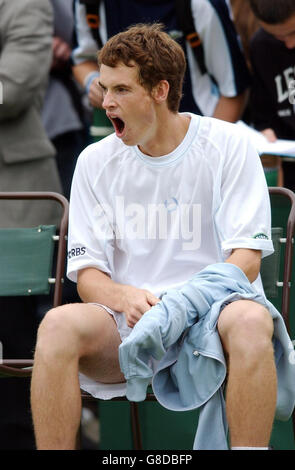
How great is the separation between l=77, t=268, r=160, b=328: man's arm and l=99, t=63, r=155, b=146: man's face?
0.50m

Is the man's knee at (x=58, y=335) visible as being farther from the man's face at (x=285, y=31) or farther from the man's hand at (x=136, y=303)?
the man's face at (x=285, y=31)

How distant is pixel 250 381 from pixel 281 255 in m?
1.13

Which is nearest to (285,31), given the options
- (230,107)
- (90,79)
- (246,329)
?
(230,107)

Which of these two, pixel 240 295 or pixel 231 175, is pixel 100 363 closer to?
pixel 240 295

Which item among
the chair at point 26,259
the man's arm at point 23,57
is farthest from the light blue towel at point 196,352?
the man's arm at point 23,57

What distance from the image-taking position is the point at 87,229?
3.73 m

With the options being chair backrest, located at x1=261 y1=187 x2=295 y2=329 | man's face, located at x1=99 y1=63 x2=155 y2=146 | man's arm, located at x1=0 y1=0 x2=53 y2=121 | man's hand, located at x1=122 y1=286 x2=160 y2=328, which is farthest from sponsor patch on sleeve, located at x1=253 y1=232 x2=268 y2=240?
man's arm, located at x1=0 y1=0 x2=53 y2=121

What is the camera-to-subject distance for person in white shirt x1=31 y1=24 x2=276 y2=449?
11.5 feet

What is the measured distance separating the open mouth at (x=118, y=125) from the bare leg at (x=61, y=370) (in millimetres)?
641

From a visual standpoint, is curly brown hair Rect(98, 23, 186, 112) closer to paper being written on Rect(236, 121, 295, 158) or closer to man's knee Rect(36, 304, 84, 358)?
paper being written on Rect(236, 121, 295, 158)

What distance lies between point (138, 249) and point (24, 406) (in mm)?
1464

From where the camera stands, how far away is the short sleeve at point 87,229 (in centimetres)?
370

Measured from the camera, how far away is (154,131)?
365 cm
